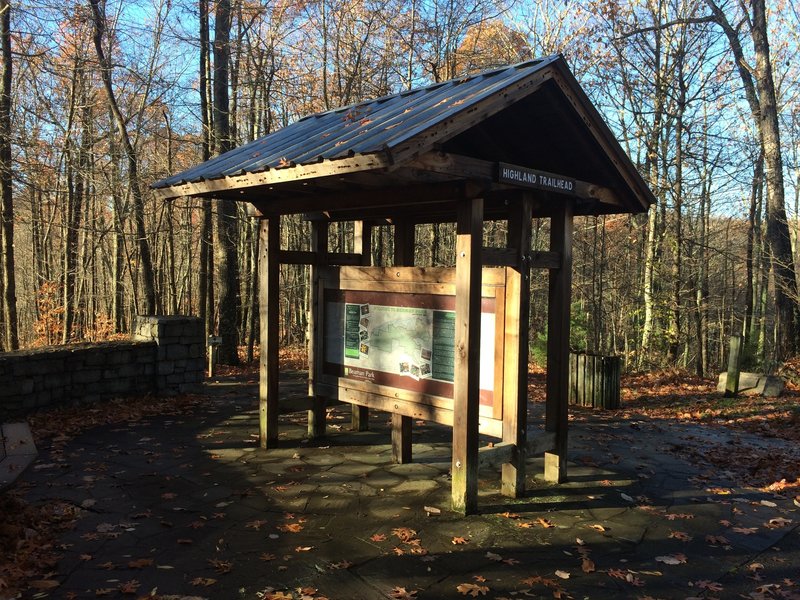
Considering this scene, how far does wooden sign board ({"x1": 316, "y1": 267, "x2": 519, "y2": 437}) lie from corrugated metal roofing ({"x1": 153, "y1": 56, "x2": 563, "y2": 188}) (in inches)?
55.2

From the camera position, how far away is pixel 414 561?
12.4 ft

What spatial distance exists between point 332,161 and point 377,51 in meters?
14.2

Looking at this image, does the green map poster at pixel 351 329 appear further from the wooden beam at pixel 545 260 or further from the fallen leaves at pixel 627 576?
the fallen leaves at pixel 627 576

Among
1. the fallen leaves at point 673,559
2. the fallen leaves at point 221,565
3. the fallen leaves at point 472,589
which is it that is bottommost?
the fallen leaves at point 673,559

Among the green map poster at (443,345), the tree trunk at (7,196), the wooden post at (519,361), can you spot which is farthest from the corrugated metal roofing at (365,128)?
the tree trunk at (7,196)

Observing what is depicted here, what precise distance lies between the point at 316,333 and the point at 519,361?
106 inches

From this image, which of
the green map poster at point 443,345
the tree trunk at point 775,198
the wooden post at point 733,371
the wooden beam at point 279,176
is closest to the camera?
the wooden beam at point 279,176

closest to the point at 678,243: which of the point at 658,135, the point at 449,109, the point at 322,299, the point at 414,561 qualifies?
the point at 658,135

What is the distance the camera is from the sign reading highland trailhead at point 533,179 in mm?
4535

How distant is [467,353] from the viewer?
4582 millimetres

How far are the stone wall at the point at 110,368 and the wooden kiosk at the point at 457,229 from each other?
131 inches

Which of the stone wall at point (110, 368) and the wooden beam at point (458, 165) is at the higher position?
the wooden beam at point (458, 165)

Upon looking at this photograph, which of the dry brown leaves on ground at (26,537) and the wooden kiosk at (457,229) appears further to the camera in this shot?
the wooden kiosk at (457,229)

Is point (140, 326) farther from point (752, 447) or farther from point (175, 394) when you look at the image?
point (752, 447)
